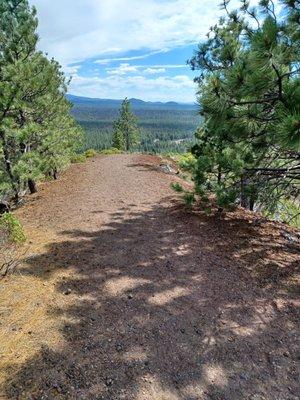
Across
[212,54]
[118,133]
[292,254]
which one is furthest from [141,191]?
[118,133]

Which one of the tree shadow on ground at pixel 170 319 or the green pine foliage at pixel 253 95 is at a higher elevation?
the green pine foliage at pixel 253 95

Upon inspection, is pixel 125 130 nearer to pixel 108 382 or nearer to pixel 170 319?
pixel 170 319

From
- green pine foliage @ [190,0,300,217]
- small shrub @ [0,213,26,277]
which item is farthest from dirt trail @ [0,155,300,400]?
green pine foliage @ [190,0,300,217]

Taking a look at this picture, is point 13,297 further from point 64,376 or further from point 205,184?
point 205,184

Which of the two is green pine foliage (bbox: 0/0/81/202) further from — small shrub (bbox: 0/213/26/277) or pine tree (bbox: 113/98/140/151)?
pine tree (bbox: 113/98/140/151)

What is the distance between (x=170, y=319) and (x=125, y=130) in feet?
137

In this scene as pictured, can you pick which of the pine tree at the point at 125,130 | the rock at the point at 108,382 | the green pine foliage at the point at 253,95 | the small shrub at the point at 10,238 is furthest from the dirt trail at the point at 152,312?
the pine tree at the point at 125,130

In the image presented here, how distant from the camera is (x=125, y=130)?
44.9m

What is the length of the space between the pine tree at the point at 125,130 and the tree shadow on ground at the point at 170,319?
36125 mm

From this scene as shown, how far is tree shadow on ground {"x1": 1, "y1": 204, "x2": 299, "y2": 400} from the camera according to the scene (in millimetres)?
3789

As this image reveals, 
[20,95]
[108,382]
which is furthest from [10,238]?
[108,382]

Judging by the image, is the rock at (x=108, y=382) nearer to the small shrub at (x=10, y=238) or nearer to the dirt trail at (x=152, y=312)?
the dirt trail at (x=152, y=312)

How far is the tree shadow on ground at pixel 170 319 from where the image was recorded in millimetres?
3789

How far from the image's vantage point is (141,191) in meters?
12.2
